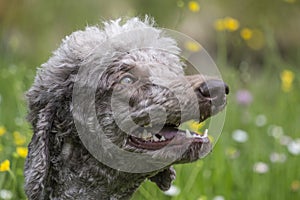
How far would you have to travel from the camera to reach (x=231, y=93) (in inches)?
231

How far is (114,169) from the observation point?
3.03 metres

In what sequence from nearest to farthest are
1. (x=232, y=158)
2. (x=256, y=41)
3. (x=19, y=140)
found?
(x=19, y=140) → (x=232, y=158) → (x=256, y=41)

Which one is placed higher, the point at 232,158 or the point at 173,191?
the point at 173,191

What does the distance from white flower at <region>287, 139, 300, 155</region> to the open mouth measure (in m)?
2.17

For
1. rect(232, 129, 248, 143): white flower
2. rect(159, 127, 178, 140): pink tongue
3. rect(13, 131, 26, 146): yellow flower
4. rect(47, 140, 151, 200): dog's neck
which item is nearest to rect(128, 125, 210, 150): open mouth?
rect(159, 127, 178, 140): pink tongue

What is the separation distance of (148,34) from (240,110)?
9.56 feet

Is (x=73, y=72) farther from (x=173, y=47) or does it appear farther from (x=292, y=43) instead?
(x=292, y=43)

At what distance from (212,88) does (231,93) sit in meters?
3.11

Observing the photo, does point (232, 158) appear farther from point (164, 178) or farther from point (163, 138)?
point (163, 138)

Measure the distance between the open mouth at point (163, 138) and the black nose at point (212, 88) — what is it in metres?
0.17

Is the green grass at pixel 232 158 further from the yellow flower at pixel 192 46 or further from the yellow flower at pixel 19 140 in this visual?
the yellow flower at pixel 192 46

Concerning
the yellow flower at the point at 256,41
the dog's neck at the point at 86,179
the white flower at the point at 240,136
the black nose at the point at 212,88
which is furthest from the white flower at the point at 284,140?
the yellow flower at the point at 256,41

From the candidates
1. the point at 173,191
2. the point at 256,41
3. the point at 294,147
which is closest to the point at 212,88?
the point at 173,191

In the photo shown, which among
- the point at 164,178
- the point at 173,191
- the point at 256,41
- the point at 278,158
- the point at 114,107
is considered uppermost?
the point at 114,107
